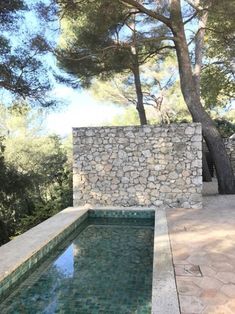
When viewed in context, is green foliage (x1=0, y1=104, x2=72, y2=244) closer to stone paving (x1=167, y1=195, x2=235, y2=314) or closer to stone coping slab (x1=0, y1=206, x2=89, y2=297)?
stone coping slab (x1=0, y1=206, x2=89, y2=297)

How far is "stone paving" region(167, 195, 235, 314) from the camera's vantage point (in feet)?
11.0

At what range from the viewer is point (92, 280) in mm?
4566

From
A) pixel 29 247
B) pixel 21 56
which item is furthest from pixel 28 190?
pixel 29 247

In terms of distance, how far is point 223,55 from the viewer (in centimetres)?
1326

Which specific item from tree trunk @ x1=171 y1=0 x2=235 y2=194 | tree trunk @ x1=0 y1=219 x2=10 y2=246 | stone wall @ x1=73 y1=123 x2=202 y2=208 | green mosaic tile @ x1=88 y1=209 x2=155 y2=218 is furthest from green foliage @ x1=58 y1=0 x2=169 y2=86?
tree trunk @ x1=0 y1=219 x2=10 y2=246

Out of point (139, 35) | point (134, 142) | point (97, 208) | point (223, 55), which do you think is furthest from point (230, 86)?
point (97, 208)

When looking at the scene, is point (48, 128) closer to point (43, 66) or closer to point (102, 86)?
→ point (102, 86)

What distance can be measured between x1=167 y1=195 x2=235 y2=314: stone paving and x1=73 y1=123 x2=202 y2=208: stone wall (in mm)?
877

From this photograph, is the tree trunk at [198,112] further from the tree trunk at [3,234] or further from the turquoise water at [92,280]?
the tree trunk at [3,234]

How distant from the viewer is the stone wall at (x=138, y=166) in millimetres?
8672

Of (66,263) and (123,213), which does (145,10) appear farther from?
(66,263)

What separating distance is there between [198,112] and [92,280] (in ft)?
22.3

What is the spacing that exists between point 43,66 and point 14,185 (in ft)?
12.9

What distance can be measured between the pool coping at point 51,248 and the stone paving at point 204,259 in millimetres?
110
